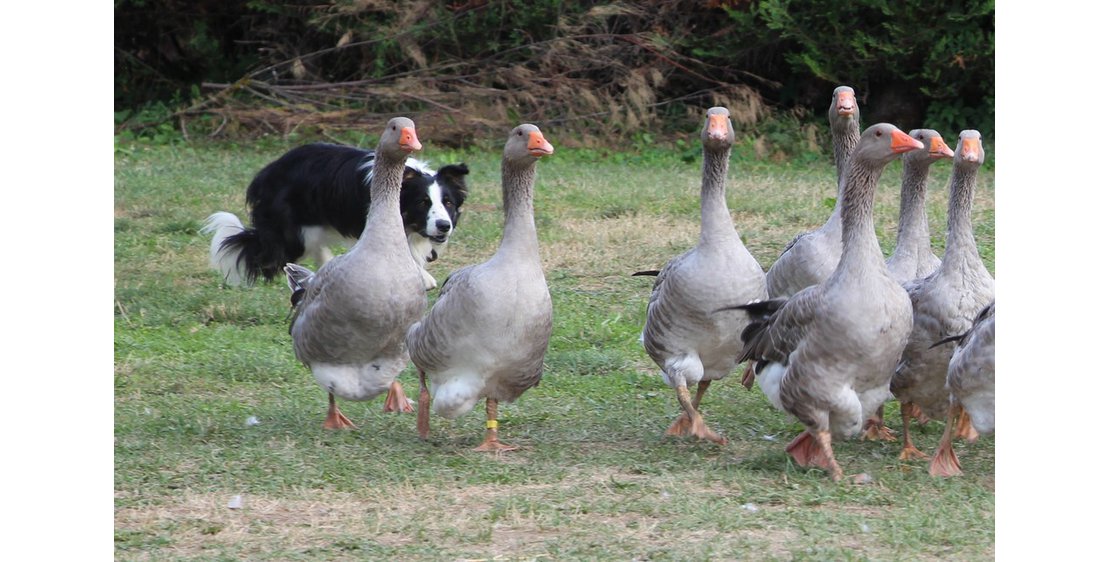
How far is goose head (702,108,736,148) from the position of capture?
640 cm

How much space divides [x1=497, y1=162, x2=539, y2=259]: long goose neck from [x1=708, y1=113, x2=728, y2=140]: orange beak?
3.01 feet

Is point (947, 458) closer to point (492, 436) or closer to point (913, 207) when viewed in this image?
point (913, 207)

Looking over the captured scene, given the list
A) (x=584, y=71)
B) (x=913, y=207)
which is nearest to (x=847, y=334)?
(x=913, y=207)

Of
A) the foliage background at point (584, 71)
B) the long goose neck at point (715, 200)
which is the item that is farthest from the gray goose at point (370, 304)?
the foliage background at point (584, 71)

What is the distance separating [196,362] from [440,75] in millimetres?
9764

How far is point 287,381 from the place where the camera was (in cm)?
763

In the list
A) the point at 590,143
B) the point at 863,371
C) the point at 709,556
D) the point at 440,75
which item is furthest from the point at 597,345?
the point at 440,75

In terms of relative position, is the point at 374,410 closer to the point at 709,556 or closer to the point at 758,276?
the point at 758,276

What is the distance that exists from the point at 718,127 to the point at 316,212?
449 centimetres

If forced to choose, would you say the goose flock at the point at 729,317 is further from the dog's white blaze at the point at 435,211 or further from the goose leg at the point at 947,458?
the dog's white blaze at the point at 435,211

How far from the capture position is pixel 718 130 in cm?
640

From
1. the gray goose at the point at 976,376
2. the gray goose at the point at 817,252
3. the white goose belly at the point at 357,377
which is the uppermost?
the gray goose at the point at 817,252

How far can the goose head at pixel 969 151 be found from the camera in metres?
5.93

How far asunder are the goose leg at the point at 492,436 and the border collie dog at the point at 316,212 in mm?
3791
